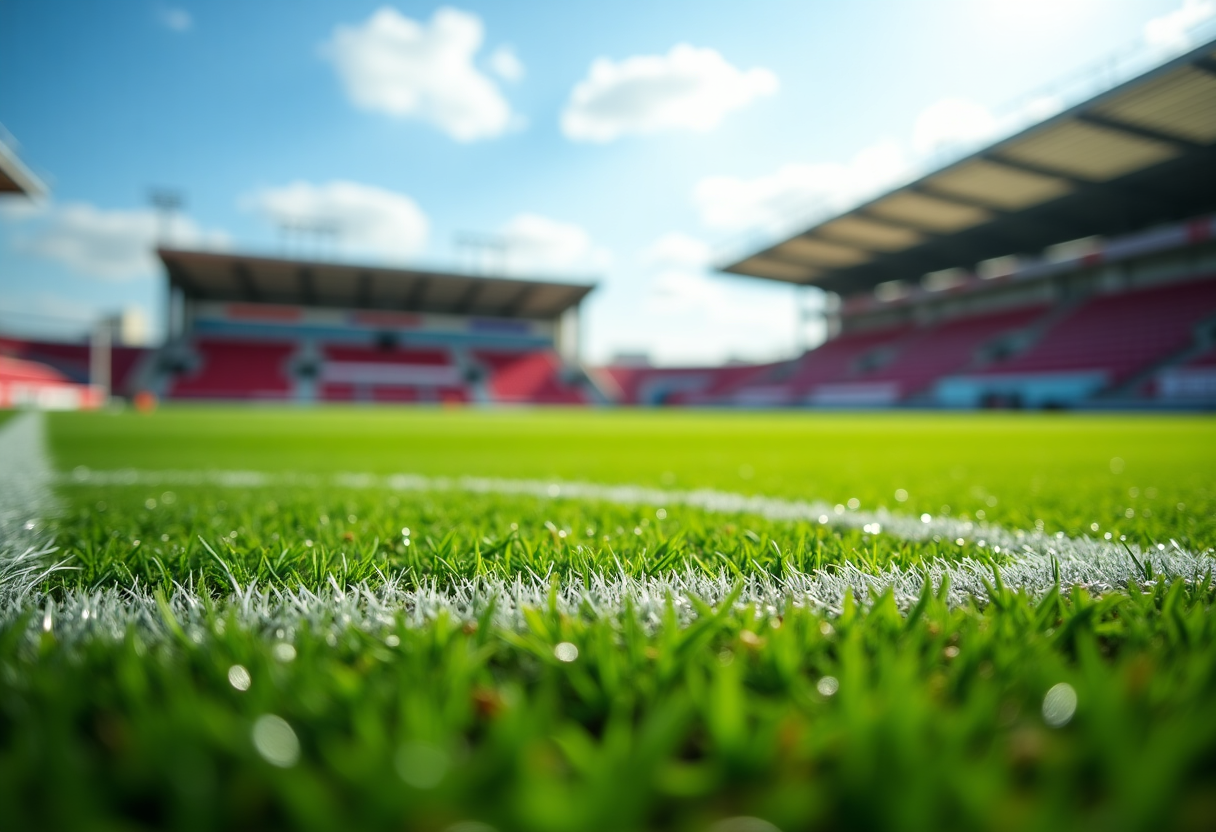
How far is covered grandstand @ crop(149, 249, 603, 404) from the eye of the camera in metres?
33.2

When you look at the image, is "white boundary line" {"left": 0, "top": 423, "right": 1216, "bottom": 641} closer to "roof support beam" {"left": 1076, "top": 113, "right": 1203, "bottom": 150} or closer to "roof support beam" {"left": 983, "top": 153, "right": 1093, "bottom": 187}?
"roof support beam" {"left": 1076, "top": 113, "right": 1203, "bottom": 150}

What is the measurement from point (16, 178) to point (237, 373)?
13610mm

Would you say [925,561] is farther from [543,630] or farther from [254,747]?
[254,747]

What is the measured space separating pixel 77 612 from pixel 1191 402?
82.9ft

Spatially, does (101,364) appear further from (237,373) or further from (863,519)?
(863,519)

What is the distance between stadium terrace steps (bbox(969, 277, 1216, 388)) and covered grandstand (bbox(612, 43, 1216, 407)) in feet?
0.23

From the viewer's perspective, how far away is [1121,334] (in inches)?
923

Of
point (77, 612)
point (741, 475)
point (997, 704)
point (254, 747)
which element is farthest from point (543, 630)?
point (741, 475)

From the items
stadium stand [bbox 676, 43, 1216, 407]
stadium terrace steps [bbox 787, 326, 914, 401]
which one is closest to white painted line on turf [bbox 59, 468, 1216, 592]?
stadium stand [bbox 676, 43, 1216, 407]

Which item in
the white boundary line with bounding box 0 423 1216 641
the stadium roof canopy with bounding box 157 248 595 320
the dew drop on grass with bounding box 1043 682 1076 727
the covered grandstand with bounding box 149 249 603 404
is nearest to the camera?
the dew drop on grass with bounding box 1043 682 1076 727

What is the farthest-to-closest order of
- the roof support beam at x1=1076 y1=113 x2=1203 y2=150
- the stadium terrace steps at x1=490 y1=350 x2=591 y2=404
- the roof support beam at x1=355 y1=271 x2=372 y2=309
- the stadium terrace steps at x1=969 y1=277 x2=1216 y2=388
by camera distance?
the stadium terrace steps at x1=490 y1=350 x2=591 y2=404 < the roof support beam at x1=355 y1=271 x2=372 y2=309 < the stadium terrace steps at x1=969 y1=277 x2=1216 y2=388 < the roof support beam at x1=1076 y1=113 x2=1203 y2=150

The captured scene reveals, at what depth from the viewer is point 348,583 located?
3.63 ft

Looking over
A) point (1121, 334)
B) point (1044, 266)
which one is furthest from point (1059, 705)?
point (1044, 266)

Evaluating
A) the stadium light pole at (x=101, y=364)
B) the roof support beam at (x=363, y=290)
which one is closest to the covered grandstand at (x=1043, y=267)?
the roof support beam at (x=363, y=290)
